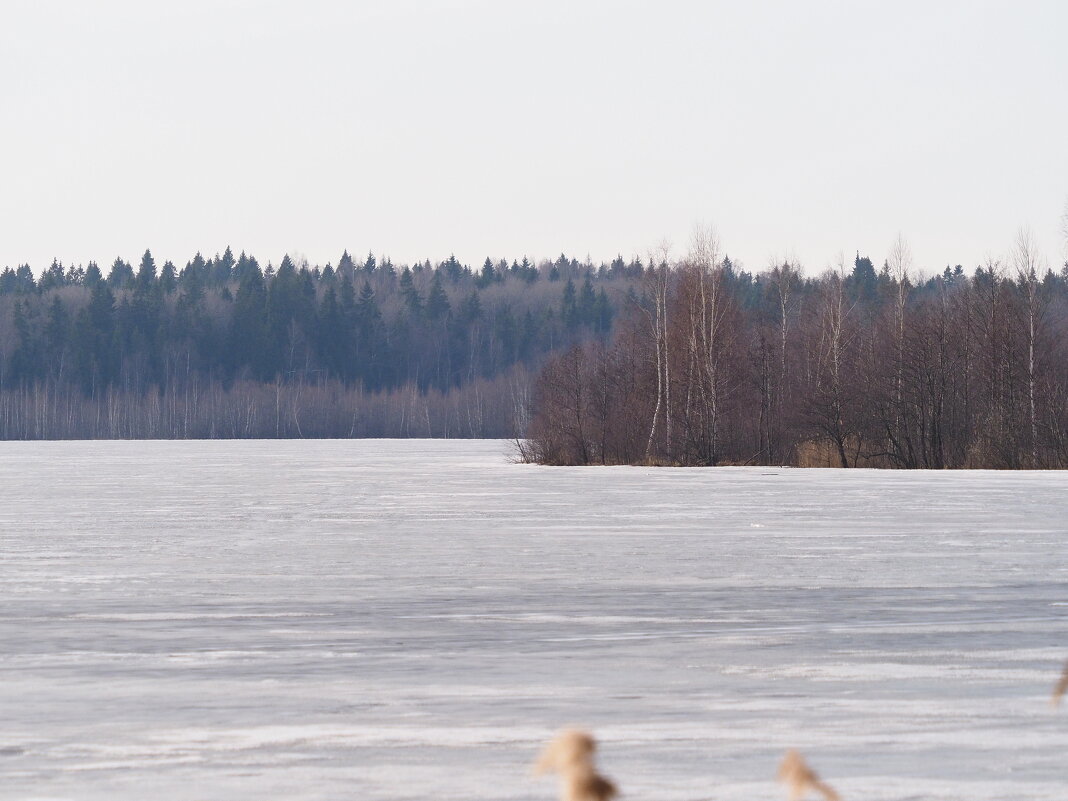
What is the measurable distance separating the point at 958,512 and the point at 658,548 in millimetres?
7632

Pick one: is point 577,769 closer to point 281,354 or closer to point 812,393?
point 812,393

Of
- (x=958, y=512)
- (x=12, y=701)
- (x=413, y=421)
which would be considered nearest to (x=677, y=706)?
(x=12, y=701)

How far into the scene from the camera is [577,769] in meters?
1.18

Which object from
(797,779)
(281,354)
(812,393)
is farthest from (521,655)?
(281,354)

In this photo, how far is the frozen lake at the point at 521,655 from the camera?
5.80 meters

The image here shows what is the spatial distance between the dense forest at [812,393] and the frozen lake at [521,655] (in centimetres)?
2456

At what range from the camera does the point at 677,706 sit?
7.12 m

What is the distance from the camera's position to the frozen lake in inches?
228

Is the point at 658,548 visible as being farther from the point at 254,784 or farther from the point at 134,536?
the point at 254,784

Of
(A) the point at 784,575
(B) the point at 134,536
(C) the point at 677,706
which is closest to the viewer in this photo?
(C) the point at 677,706

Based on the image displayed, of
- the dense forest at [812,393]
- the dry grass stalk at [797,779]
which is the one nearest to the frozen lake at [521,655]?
the dry grass stalk at [797,779]

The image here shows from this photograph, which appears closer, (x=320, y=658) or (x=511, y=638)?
(x=320, y=658)

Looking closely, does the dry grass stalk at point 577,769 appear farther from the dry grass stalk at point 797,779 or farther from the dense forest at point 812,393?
the dense forest at point 812,393

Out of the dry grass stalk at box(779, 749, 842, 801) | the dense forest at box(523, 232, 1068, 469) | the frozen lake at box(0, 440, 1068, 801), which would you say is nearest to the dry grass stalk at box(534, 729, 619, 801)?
the dry grass stalk at box(779, 749, 842, 801)
